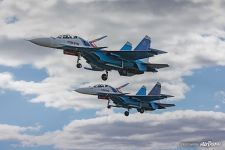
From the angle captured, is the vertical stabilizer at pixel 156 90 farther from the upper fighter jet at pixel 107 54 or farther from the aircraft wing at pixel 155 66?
the aircraft wing at pixel 155 66

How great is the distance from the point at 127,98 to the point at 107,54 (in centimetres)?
2157

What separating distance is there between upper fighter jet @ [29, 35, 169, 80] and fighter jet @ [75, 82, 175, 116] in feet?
37.1

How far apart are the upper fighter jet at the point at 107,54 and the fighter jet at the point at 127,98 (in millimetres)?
11318

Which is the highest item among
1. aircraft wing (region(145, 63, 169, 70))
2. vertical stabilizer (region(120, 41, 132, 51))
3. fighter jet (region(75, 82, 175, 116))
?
vertical stabilizer (region(120, 41, 132, 51))

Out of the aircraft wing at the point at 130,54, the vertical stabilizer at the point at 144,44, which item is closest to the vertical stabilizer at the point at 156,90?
the vertical stabilizer at the point at 144,44

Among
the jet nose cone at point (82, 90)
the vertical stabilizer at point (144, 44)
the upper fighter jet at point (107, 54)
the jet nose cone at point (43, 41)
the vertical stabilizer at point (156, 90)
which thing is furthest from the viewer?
the vertical stabilizer at point (156, 90)

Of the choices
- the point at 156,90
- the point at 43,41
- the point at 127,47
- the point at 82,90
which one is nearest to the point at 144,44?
the point at 127,47

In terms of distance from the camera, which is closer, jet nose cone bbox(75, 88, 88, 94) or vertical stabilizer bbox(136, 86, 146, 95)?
jet nose cone bbox(75, 88, 88, 94)

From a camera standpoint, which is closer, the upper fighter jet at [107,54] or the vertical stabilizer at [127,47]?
the upper fighter jet at [107,54]

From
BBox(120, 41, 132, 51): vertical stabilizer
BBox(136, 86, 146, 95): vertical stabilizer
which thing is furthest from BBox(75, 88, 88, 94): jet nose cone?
BBox(136, 86, 146, 95): vertical stabilizer

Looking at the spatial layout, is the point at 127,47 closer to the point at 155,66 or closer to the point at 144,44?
the point at 144,44

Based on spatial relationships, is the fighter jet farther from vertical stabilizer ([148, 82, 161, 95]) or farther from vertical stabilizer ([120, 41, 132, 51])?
vertical stabilizer ([120, 41, 132, 51])

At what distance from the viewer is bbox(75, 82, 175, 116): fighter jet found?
93.9 metres

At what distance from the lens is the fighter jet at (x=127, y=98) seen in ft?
308
